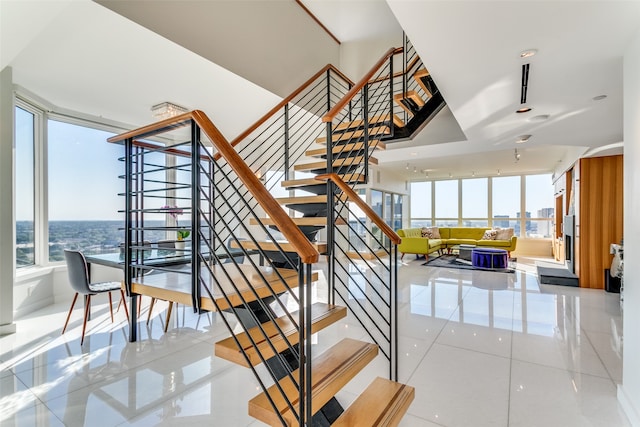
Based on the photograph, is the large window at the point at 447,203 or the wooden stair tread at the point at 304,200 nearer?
the wooden stair tread at the point at 304,200

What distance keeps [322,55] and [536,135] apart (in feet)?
10.9

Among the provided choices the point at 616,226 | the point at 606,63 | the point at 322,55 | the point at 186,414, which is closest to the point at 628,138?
the point at 606,63

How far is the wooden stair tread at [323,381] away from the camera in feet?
4.47

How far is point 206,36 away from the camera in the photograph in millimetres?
3037

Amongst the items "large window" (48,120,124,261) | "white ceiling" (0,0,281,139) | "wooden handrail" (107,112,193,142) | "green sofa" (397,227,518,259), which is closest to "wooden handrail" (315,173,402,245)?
"wooden handrail" (107,112,193,142)

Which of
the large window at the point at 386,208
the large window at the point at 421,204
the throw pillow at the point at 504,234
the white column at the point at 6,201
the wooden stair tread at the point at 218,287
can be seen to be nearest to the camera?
the wooden stair tread at the point at 218,287

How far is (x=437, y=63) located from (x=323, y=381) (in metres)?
2.32

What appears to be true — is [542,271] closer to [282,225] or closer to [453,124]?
[453,124]

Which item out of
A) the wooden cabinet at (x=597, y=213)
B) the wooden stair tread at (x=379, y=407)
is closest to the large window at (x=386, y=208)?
the wooden cabinet at (x=597, y=213)

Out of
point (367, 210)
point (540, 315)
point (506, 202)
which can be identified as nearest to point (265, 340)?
point (367, 210)

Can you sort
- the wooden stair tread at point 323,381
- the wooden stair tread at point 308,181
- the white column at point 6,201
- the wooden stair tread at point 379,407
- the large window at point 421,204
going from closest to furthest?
1. the wooden stair tread at point 323,381
2. the wooden stair tread at point 379,407
3. the wooden stair tread at point 308,181
4. the white column at point 6,201
5. the large window at point 421,204

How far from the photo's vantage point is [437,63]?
7.72 feet

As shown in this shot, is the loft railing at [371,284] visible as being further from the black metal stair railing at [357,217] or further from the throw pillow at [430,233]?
the throw pillow at [430,233]

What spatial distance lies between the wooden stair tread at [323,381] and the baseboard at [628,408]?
1.59m
